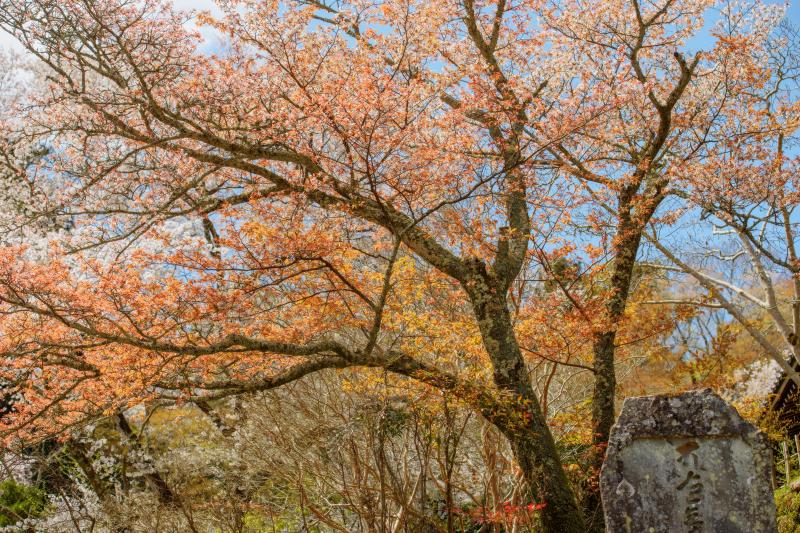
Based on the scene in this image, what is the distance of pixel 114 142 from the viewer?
28.6ft

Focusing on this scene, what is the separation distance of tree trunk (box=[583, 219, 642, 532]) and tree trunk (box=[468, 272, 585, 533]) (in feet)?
A: 1.97

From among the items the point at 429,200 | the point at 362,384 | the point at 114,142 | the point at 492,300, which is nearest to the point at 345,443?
the point at 362,384

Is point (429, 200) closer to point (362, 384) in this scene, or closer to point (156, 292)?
point (362, 384)

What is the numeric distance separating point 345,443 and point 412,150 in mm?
3395

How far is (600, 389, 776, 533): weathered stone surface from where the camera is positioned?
13.9 ft

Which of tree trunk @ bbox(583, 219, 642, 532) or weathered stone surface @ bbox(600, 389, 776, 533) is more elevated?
tree trunk @ bbox(583, 219, 642, 532)

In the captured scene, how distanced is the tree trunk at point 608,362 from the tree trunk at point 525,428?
1.97ft

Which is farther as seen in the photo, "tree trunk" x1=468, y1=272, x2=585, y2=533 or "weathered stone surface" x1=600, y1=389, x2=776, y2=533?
"tree trunk" x1=468, y1=272, x2=585, y2=533

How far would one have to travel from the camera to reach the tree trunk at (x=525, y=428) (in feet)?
22.2

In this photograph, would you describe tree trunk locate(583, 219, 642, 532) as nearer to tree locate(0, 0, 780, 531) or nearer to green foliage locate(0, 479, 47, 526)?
tree locate(0, 0, 780, 531)

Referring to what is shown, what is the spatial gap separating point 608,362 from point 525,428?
1.60 metres

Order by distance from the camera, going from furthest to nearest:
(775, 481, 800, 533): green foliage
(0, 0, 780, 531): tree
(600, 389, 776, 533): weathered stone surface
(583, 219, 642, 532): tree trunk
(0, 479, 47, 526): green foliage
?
(0, 479, 47, 526): green foliage
(775, 481, 800, 533): green foliage
(583, 219, 642, 532): tree trunk
(0, 0, 780, 531): tree
(600, 389, 776, 533): weathered stone surface

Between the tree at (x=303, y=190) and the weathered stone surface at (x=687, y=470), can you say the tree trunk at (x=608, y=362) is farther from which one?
the weathered stone surface at (x=687, y=470)

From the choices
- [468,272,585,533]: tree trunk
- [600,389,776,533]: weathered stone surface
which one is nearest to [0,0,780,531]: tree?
[468,272,585,533]: tree trunk
